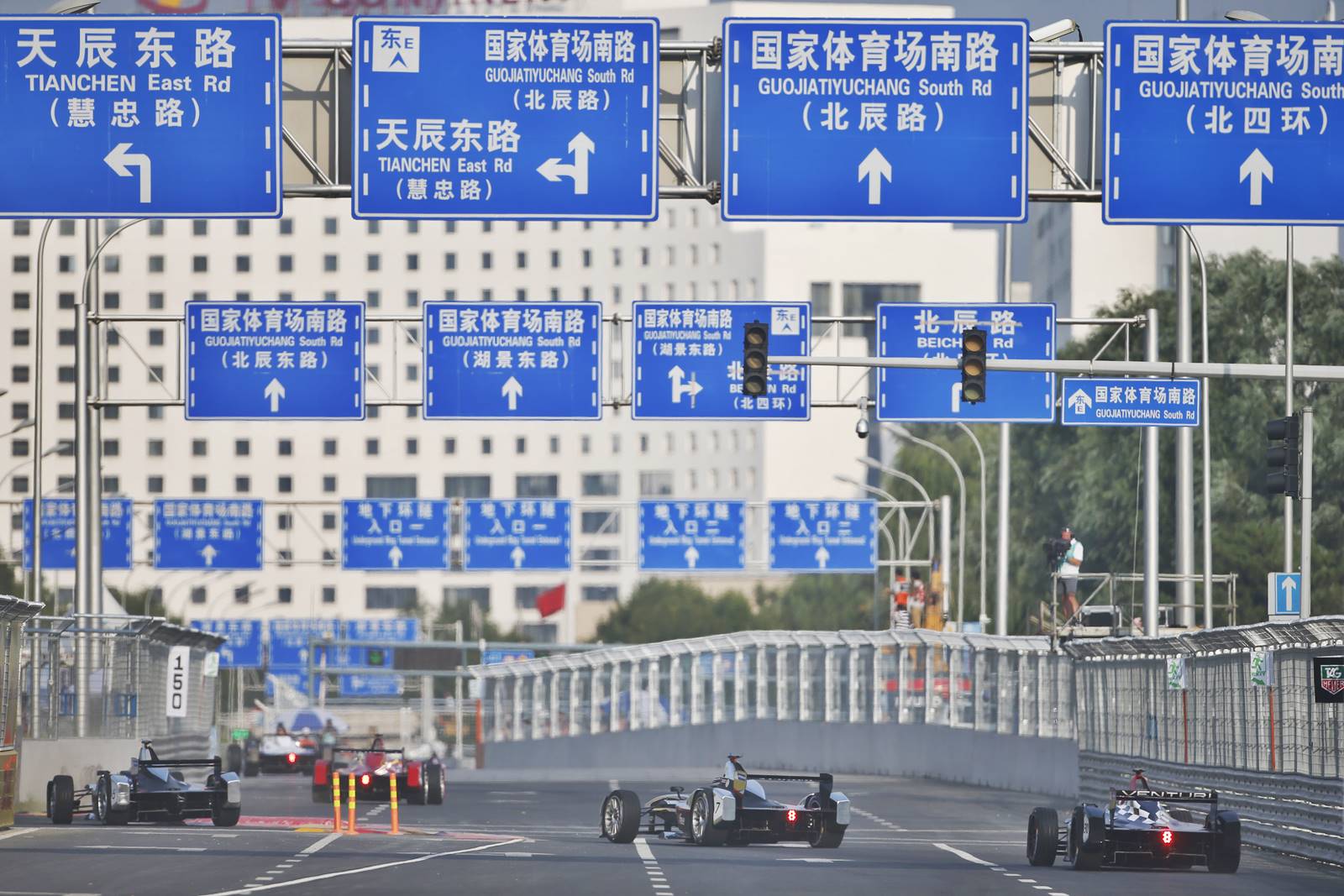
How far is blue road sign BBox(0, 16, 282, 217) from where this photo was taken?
23250 mm

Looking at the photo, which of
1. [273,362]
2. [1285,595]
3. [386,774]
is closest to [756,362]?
[1285,595]

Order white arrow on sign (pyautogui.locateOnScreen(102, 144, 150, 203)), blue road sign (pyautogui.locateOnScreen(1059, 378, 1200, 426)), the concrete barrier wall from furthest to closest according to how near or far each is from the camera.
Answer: the concrete barrier wall, blue road sign (pyautogui.locateOnScreen(1059, 378, 1200, 426)), white arrow on sign (pyautogui.locateOnScreen(102, 144, 150, 203))

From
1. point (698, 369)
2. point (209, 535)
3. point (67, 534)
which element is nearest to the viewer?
point (698, 369)

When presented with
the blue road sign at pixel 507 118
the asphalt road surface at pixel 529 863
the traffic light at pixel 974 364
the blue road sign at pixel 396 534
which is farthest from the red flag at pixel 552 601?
the blue road sign at pixel 507 118

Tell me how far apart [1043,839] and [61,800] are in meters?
12.9

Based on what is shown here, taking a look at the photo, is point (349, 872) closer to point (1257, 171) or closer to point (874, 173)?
point (874, 173)

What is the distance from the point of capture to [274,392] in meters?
40.4

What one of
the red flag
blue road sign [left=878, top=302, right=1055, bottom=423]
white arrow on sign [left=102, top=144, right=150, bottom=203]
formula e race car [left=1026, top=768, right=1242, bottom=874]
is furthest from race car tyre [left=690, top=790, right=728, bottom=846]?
the red flag

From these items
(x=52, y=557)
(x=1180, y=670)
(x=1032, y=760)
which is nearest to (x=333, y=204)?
(x=52, y=557)

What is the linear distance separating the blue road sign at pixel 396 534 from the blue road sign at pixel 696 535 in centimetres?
515

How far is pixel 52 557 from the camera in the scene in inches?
2408

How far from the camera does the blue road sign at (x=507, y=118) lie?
23.4m

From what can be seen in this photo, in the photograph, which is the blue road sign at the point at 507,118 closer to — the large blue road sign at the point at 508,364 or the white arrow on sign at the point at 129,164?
the white arrow on sign at the point at 129,164

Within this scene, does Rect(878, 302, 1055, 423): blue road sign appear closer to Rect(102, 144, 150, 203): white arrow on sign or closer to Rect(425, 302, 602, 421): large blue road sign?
Rect(425, 302, 602, 421): large blue road sign
